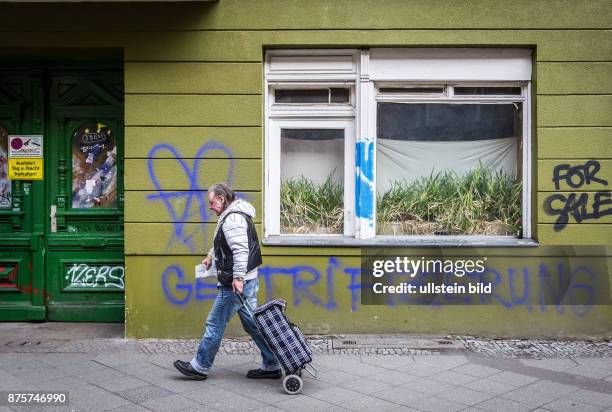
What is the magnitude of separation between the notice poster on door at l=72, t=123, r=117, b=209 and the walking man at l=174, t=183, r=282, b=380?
281 centimetres

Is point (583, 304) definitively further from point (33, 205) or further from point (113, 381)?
point (33, 205)

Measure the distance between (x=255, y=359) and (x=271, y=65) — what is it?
10.7 ft

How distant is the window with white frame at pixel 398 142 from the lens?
24.4 feet

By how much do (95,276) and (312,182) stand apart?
2.92m

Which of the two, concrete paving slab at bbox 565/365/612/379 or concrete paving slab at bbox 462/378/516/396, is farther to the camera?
concrete paving slab at bbox 565/365/612/379

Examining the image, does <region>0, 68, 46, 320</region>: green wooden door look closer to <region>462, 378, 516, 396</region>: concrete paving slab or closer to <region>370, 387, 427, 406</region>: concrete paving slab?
<region>370, 387, 427, 406</region>: concrete paving slab

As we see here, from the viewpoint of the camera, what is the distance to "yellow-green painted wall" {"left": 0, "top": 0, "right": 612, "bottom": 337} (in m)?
7.22

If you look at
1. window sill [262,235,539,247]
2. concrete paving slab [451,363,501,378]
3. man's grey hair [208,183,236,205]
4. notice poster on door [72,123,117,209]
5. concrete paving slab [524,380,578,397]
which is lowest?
concrete paving slab [524,380,578,397]

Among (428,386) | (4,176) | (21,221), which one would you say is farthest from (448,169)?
(4,176)

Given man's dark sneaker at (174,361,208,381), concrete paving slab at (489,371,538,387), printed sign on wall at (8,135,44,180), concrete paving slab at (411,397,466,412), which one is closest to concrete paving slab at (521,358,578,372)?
concrete paving slab at (489,371,538,387)

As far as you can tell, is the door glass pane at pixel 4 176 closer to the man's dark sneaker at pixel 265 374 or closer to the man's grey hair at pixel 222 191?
the man's grey hair at pixel 222 191

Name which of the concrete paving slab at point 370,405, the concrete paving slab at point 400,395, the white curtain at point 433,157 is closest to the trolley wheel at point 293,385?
the concrete paving slab at point 370,405

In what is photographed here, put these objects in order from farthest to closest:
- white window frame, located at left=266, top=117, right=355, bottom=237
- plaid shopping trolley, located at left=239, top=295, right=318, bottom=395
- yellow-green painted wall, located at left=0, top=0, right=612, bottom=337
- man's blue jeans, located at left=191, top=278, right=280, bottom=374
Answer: white window frame, located at left=266, top=117, right=355, bottom=237 < yellow-green painted wall, located at left=0, top=0, right=612, bottom=337 < man's blue jeans, located at left=191, top=278, right=280, bottom=374 < plaid shopping trolley, located at left=239, top=295, right=318, bottom=395

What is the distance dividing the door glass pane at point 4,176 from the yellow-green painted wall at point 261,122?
1.30 meters
